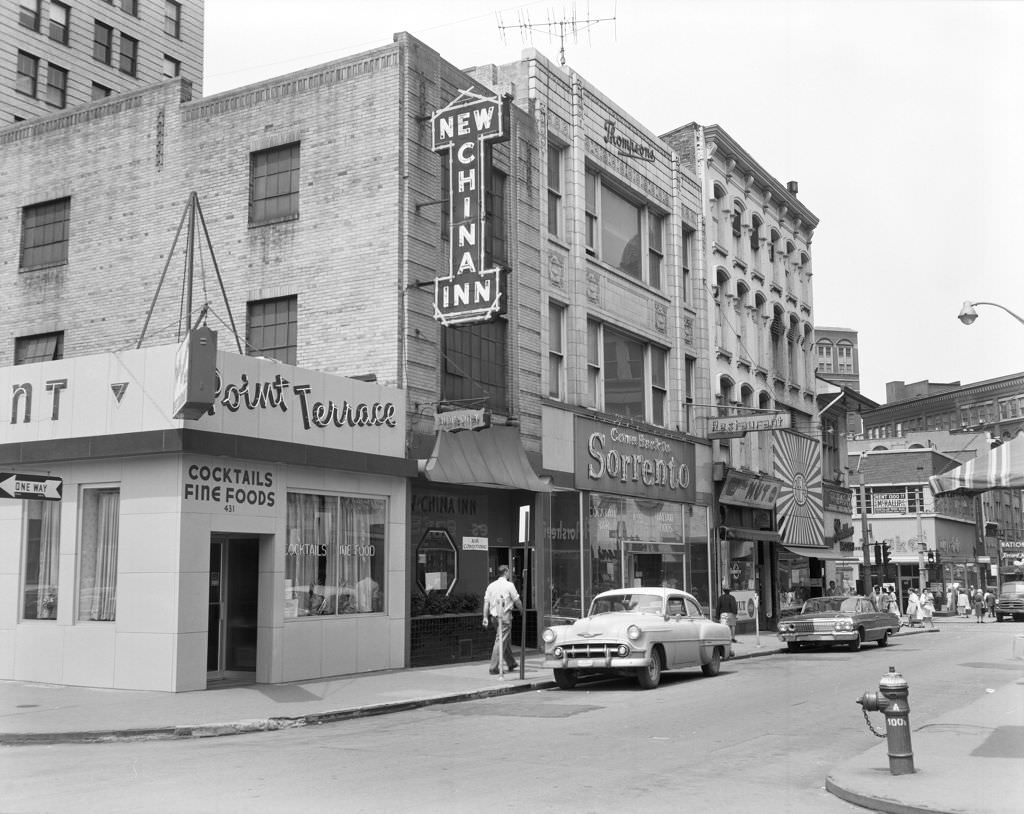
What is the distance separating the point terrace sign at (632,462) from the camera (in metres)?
26.7

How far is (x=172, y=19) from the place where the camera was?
5097 centimetres

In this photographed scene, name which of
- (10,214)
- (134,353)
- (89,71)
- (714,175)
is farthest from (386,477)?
(89,71)

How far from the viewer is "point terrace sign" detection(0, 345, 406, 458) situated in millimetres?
16500

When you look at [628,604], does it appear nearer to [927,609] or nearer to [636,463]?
[636,463]

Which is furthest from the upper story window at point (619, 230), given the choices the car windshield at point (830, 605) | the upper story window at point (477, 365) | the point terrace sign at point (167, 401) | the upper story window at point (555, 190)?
the point terrace sign at point (167, 401)

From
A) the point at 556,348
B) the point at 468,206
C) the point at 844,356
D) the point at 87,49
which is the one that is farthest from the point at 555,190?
the point at 844,356

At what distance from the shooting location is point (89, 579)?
1720cm

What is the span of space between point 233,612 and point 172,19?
40.6 m

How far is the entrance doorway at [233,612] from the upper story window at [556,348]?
988 cm

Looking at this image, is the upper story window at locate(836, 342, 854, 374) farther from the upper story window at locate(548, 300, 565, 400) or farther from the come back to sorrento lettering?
the upper story window at locate(548, 300, 565, 400)

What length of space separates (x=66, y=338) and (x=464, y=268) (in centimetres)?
953

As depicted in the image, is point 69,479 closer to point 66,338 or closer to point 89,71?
point 66,338

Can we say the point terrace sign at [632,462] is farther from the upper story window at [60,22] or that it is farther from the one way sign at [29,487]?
the upper story window at [60,22]

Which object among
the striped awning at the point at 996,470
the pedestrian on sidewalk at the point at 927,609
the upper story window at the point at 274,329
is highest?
the upper story window at the point at 274,329
